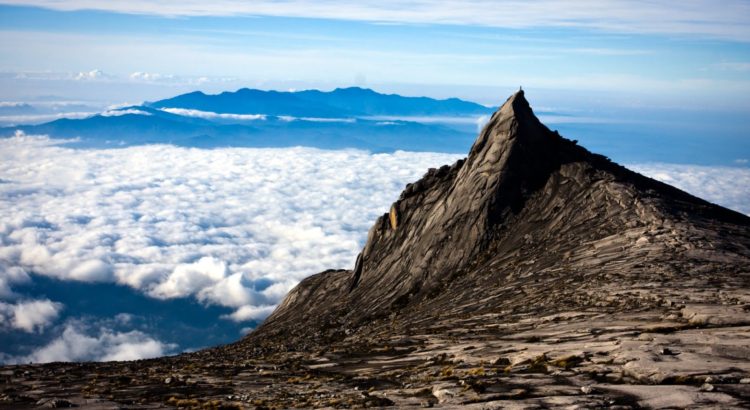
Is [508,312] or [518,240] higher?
[518,240]

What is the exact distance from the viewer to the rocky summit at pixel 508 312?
2475cm

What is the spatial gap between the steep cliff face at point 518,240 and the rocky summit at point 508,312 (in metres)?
0.21

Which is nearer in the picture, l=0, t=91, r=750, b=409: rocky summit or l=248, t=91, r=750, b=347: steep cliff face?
l=0, t=91, r=750, b=409: rocky summit

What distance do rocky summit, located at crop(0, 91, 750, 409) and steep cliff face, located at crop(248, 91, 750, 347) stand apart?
0.68 ft

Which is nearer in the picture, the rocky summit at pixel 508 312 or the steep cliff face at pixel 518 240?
the rocky summit at pixel 508 312

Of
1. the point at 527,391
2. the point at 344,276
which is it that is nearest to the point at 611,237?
the point at 527,391

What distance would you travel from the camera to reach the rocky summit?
81.2 feet

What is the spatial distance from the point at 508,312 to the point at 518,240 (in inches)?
748

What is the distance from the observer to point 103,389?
31.0 m

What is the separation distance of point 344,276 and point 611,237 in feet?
132

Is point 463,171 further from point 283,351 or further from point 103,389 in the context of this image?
point 103,389

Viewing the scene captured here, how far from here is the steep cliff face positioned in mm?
46719

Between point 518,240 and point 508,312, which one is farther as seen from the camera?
point 518,240

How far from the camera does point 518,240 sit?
61000 mm
